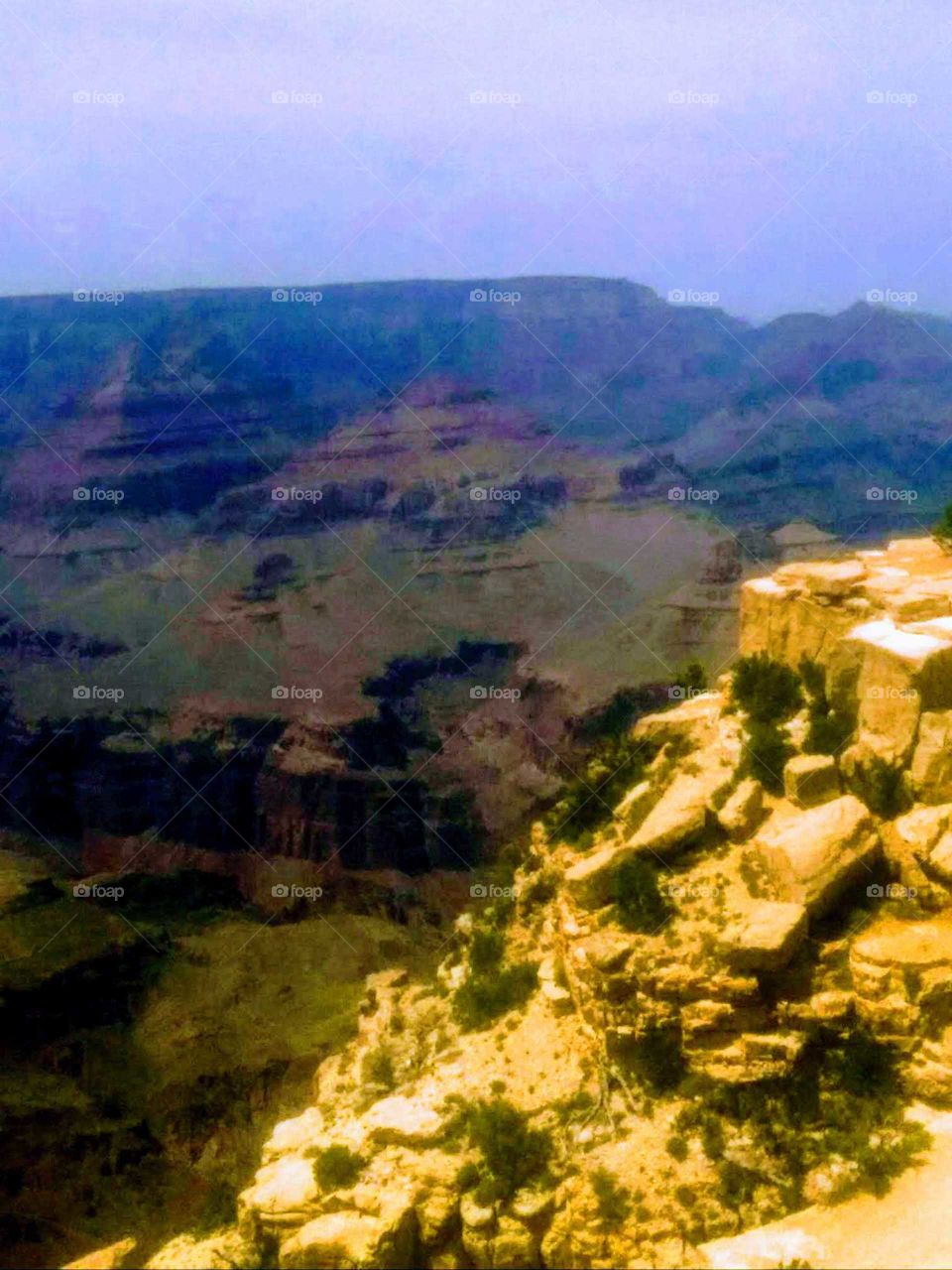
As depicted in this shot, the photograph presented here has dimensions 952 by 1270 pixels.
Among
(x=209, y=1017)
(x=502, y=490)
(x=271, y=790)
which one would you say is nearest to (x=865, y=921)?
(x=209, y=1017)

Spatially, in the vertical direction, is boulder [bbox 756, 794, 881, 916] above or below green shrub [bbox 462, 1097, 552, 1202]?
above

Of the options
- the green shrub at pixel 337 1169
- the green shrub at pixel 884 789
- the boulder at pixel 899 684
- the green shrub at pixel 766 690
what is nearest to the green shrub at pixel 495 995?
the green shrub at pixel 337 1169

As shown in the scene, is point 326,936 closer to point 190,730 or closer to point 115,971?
point 115,971

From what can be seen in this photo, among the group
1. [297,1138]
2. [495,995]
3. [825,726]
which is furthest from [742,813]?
[297,1138]

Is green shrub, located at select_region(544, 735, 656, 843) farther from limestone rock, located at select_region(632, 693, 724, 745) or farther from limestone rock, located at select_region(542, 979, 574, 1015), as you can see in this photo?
limestone rock, located at select_region(542, 979, 574, 1015)

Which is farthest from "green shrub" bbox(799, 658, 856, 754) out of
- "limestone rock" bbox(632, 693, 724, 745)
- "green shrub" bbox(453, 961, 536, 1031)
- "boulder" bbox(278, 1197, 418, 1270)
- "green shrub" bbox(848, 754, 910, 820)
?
"boulder" bbox(278, 1197, 418, 1270)

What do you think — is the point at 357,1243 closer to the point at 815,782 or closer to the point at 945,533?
the point at 815,782
